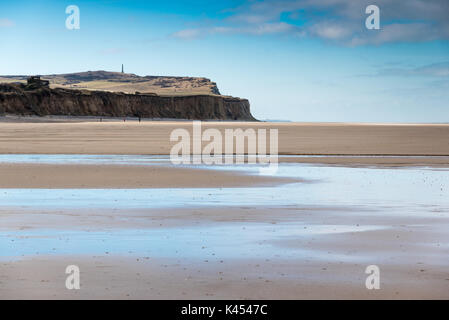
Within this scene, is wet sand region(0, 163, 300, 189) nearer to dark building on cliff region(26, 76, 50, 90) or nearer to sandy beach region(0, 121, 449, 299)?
sandy beach region(0, 121, 449, 299)

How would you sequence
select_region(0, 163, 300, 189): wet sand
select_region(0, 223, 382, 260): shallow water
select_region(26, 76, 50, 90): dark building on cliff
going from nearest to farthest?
select_region(0, 223, 382, 260): shallow water < select_region(0, 163, 300, 189): wet sand < select_region(26, 76, 50, 90): dark building on cliff

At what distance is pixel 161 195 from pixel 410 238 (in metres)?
8.32

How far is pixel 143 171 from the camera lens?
85.9 ft

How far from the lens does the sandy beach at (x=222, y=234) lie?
325 inches

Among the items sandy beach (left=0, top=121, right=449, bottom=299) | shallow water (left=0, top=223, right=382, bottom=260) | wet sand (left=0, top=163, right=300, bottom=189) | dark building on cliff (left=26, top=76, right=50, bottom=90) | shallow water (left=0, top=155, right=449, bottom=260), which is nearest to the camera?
sandy beach (left=0, top=121, right=449, bottom=299)

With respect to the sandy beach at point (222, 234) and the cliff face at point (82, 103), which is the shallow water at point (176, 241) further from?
the cliff face at point (82, 103)

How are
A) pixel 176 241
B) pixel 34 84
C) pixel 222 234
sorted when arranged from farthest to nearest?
pixel 34 84, pixel 222 234, pixel 176 241

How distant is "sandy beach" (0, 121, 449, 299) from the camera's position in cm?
825

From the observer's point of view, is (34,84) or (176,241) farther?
(34,84)

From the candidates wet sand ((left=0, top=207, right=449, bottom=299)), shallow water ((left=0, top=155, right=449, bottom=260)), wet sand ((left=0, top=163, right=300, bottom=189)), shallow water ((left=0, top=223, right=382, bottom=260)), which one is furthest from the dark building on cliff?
shallow water ((left=0, top=223, right=382, bottom=260))

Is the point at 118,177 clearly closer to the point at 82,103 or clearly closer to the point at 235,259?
the point at 235,259

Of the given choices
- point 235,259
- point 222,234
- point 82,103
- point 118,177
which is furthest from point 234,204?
point 82,103

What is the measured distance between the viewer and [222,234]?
39.1 feet

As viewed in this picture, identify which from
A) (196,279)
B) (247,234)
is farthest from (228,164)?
(196,279)
